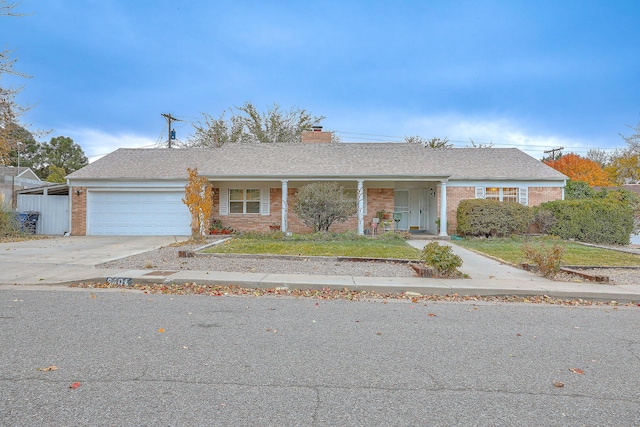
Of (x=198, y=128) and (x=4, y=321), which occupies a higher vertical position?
(x=198, y=128)

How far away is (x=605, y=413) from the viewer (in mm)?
2988

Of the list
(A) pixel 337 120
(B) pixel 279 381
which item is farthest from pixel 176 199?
(A) pixel 337 120

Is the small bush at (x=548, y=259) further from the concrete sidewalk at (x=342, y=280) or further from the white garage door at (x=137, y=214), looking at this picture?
the white garage door at (x=137, y=214)

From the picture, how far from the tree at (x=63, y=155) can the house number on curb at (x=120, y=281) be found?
167ft

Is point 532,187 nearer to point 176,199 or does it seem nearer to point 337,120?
point 176,199

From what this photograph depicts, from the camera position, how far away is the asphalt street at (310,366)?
2.93 meters

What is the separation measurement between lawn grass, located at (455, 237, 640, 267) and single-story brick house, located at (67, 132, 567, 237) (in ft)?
8.54

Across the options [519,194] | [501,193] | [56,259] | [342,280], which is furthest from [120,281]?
[519,194]

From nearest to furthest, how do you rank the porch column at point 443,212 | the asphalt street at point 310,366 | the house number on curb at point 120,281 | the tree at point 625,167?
the asphalt street at point 310,366, the house number on curb at point 120,281, the porch column at point 443,212, the tree at point 625,167

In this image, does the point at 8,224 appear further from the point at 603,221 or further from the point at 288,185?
the point at 603,221

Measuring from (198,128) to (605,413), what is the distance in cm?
3691

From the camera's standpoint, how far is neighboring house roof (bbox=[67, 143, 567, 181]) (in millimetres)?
18891

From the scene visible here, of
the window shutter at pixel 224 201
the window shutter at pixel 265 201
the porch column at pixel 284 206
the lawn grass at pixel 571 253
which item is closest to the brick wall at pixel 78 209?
the window shutter at pixel 224 201

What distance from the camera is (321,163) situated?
20.2 m
